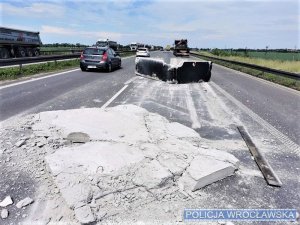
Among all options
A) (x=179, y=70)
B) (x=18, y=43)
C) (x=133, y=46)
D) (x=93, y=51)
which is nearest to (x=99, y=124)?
(x=179, y=70)

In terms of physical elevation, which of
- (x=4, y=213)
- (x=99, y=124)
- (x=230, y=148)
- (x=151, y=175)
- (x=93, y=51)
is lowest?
(x=230, y=148)

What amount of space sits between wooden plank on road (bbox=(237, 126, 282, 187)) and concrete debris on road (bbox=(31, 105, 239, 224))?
434mm

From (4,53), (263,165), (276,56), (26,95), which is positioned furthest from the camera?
(276,56)

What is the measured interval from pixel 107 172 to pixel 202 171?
1304mm

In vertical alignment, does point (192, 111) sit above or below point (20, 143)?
below

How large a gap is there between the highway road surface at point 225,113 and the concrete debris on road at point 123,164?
346mm

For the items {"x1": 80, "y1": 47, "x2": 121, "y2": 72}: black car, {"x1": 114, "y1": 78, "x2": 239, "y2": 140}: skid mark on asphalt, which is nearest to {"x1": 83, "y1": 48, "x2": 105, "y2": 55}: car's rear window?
{"x1": 80, "y1": 47, "x2": 121, "y2": 72}: black car

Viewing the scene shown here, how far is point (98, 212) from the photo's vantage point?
320 centimetres

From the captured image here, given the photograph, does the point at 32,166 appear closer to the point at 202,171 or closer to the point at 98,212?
the point at 98,212

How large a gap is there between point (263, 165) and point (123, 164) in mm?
2264

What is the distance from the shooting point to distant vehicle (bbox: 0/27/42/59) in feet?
90.7

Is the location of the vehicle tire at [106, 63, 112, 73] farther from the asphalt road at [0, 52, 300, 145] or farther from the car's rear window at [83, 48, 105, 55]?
the asphalt road at [0, 52, 300, 145]

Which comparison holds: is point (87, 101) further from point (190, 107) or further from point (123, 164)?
point (123, 164)

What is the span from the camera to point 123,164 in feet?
13.1
